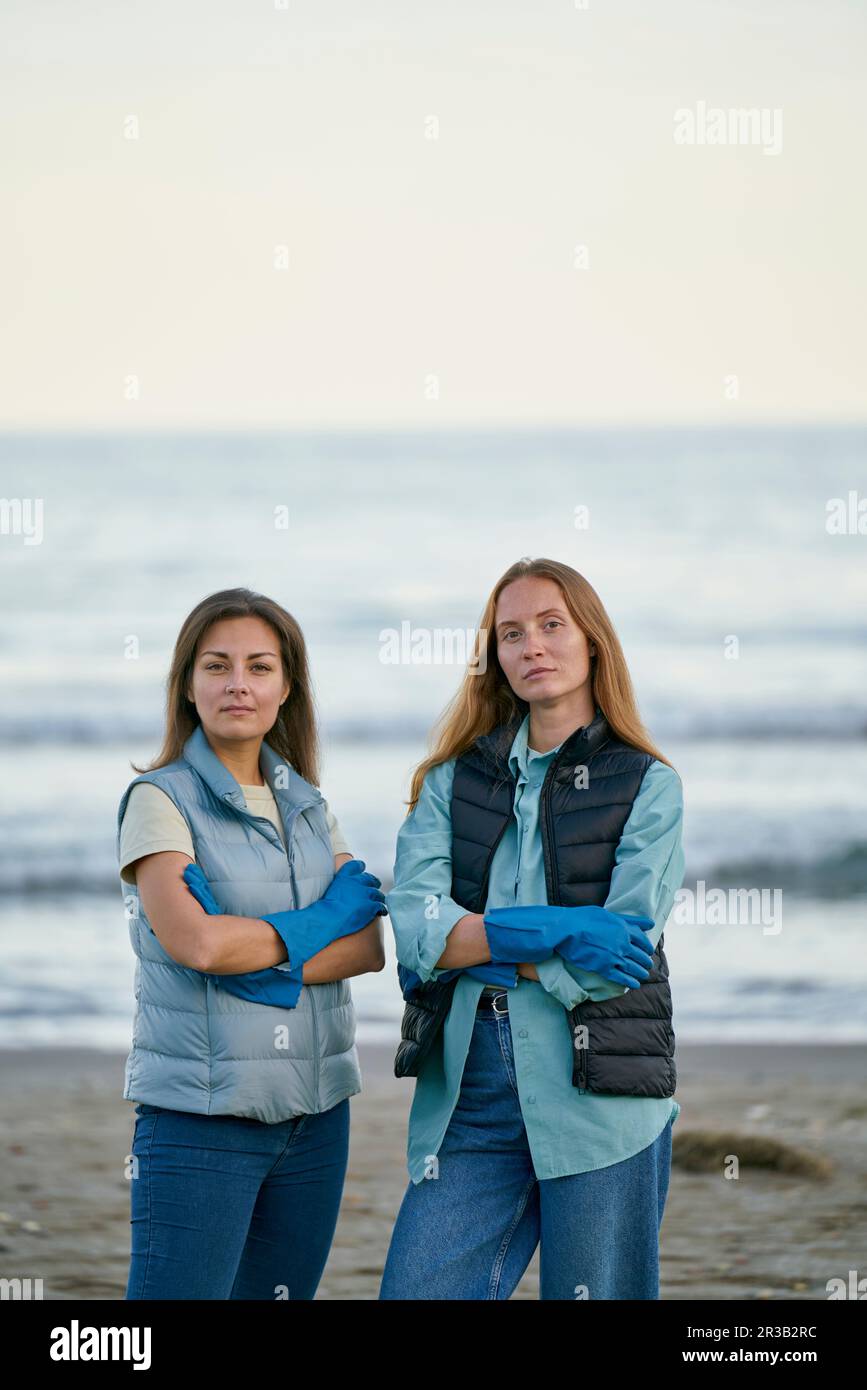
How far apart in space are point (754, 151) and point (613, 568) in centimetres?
594

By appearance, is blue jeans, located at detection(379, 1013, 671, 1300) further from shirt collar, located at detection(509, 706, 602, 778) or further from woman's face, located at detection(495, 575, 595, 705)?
woman's face, located at detection(495, 575, 595, 705)

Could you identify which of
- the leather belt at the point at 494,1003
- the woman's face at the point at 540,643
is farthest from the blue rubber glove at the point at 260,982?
the woman's face at the point at 540,643

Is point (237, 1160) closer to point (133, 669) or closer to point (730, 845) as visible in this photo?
point (730, 845)

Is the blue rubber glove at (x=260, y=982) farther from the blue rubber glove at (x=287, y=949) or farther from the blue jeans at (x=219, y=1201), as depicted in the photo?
the blue jeans at (x=219, y=1201)

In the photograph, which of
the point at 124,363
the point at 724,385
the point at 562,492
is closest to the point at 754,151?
the point at 724,385

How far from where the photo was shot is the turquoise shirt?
9.14 feet

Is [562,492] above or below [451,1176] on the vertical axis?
above

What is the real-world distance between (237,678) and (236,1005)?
68cm

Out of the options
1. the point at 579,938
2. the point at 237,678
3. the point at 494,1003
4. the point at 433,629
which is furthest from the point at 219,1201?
the point at 433,629

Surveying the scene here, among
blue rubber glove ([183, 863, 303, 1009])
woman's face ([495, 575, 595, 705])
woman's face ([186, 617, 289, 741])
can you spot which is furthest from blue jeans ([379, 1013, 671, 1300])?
woman's face ([186, 617, 289, 741])

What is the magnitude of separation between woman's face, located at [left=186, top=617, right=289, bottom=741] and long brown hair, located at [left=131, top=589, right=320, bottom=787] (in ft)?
0.07

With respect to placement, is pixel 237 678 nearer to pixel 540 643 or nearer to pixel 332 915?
pixel 332 915

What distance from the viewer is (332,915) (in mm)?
3018
